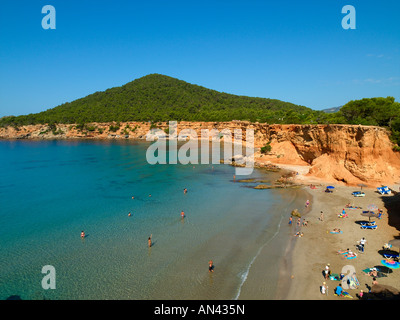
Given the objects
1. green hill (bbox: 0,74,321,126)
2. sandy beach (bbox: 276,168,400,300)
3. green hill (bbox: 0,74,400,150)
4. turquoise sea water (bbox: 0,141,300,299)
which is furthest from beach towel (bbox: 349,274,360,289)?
green hill (bbox: 0,74,321,126)

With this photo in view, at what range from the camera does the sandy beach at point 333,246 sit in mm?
14625

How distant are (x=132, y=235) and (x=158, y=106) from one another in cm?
12735

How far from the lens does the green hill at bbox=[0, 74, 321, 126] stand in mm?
121188

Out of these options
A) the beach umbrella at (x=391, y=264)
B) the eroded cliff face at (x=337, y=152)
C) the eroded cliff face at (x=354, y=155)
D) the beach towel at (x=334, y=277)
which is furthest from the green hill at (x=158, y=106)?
the beach towel at (x=334, y=277)

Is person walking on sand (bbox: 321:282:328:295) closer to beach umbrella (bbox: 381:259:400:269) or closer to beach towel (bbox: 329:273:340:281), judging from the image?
beach towel (bbox: 329:273:340:281)

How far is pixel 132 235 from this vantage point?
22.3m

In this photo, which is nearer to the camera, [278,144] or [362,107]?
[362,107]

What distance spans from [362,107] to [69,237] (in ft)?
160

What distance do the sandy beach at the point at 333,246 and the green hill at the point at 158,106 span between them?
7437 centimetres

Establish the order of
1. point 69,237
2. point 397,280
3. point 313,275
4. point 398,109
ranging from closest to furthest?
point 397,280 → point 313,275 → point 69,237 → point 398,109

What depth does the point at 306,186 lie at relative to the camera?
36.9 m

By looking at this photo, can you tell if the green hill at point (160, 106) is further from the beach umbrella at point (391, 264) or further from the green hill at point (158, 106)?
the beach umbrella at point (391, 264)
